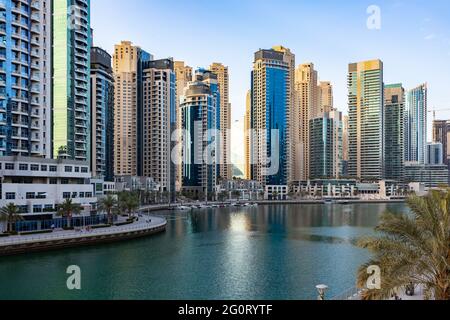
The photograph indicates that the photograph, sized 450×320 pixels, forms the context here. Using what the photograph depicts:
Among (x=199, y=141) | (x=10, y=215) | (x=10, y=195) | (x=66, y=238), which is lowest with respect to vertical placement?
(x=66, y=238)

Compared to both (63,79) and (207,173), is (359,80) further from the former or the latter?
(63,79)

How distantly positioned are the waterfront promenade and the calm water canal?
1512mm

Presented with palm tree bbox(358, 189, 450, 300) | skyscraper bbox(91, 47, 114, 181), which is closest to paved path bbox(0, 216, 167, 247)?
palm tree bbox(358, 189, 450, 300)

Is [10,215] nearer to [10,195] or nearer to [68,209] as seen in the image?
[10,195]

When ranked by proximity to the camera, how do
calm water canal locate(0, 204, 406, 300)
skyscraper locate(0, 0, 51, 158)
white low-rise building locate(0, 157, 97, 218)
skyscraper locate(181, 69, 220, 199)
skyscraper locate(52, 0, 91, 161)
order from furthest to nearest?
1. skyscraper locate(181, 69, 220, 199)
2. skyscraper locate(52, 0, 91, 161)
3. skyscraper locate(0, 0, 51, 158)
4. white low-rise building locate(0, 157, 97, 218)
5. calm water canal locate(0, 204, 406, 300)

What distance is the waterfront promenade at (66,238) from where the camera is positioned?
38750mm

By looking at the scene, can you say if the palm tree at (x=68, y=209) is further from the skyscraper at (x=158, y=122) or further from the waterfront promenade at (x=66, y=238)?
the skyscraper at (x=158, y=122)

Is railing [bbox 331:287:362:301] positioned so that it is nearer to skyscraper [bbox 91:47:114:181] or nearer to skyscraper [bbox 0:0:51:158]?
skyscraper [bbox 0:0:51:158]

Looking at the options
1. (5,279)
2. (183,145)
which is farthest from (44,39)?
(183,145)

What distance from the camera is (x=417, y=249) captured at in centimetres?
1238

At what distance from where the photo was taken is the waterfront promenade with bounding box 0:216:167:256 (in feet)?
127

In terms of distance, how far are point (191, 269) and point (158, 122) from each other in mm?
118558

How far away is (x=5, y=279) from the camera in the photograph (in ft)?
97.6

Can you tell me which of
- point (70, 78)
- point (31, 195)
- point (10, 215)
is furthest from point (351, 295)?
point (70, 78)
